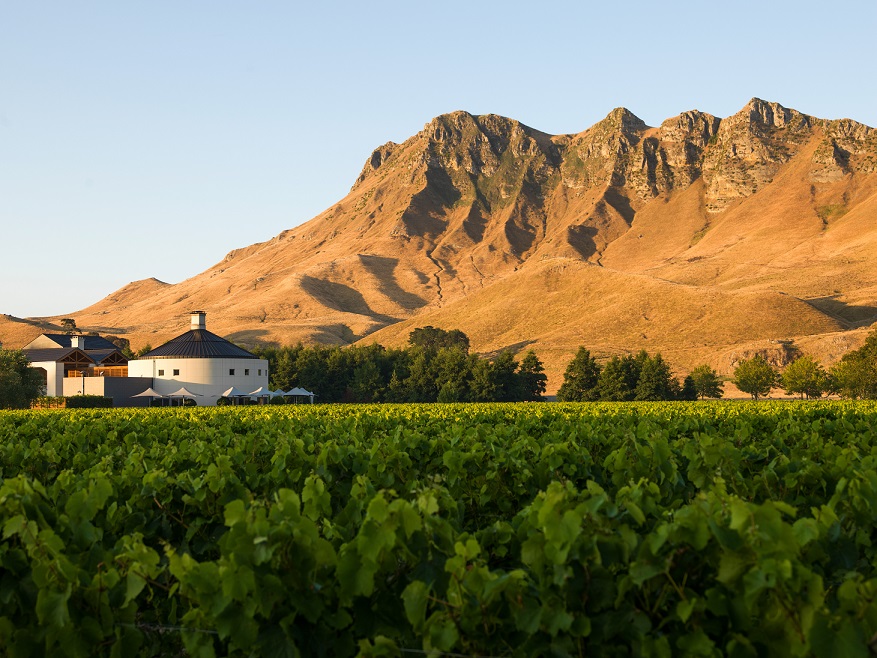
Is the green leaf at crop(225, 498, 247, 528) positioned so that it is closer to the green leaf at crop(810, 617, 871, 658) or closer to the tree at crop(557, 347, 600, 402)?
the green leaf at crop(810, 617, 871, 658)

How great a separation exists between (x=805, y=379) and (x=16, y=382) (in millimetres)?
92484

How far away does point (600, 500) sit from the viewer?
5.18 metres

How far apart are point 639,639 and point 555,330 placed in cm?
15044

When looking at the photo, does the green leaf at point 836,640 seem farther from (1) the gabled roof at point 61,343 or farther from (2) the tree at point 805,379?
(1) the gabled roof at point 61,343

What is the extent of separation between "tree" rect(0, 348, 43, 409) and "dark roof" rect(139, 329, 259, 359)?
1282 cm

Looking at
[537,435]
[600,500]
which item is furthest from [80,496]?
[537,435]

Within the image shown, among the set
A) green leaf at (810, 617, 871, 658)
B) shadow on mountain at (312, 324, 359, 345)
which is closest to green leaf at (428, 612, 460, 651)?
green leaf at (810, 617, 871, 658)

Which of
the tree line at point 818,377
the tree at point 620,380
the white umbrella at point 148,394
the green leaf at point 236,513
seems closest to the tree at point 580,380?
the tree at point 620,380

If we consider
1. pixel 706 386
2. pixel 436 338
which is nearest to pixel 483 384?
pixel 706 386

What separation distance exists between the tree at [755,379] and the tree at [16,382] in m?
85.5

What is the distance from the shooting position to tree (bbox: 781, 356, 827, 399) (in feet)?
335

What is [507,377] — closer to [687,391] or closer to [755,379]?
[687,391]

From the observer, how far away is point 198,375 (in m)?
85.5

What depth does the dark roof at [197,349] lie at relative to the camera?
8644 centimetres
